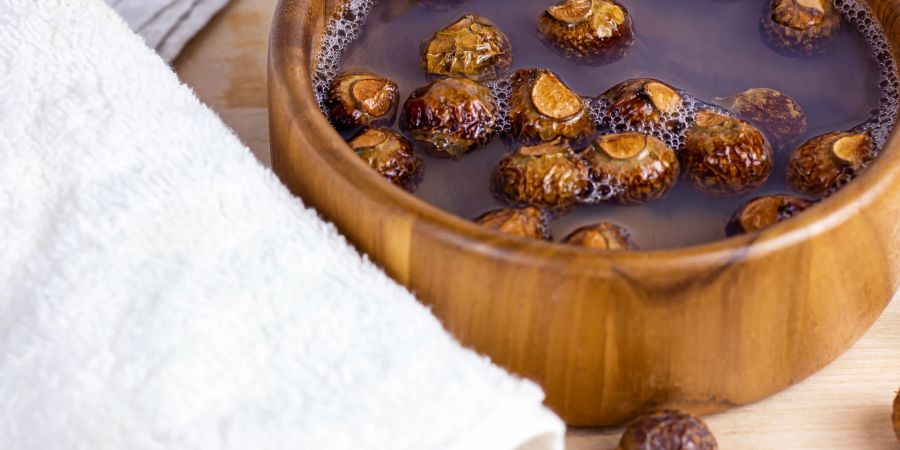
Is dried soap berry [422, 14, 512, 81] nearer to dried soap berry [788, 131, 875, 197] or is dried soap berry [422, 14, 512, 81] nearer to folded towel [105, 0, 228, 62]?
dried soap berry [788, 131, 875, 197]

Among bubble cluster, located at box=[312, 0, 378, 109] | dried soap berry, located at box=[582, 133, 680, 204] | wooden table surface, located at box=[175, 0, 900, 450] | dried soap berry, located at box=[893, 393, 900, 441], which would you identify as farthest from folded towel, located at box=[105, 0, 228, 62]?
dried soap berry, located at box=[893, 393, 900, 441]

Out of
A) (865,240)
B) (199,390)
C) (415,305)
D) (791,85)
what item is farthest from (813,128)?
(199,390)

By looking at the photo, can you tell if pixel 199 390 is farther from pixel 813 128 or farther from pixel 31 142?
pixel 813 128

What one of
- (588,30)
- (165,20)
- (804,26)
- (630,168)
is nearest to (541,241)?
(630,168)

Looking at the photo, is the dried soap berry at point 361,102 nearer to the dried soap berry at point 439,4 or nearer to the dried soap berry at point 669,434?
the dried soap berry at point 439,4

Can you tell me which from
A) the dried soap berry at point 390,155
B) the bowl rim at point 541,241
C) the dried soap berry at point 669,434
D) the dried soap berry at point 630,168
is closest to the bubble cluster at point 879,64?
the bowl rim at point 541,241
